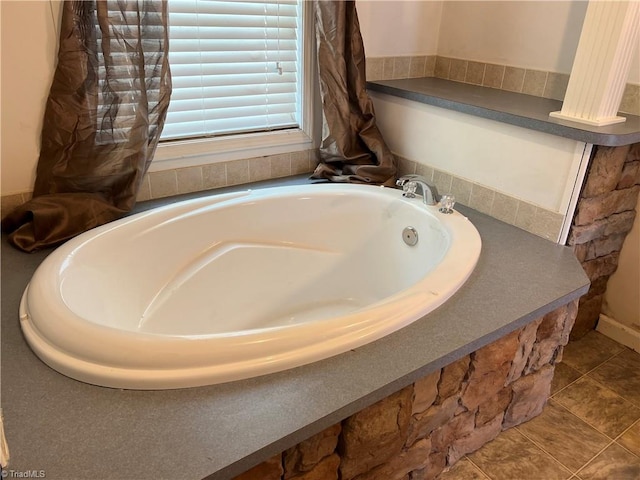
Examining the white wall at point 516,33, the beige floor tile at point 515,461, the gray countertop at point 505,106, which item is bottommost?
the beige floor tile at point 515,461

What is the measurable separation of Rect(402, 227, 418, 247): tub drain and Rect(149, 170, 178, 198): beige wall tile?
89 cm

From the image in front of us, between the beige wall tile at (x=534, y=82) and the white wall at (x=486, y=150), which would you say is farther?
the beige wall tile at (x=534, y=82)

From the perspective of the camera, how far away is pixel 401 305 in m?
1.21

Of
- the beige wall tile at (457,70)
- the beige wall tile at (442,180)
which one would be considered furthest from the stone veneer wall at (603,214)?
the beige wall tile at (457,70)

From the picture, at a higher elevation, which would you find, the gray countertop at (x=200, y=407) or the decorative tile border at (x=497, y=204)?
the decorative tile border at (x=497, y=204)

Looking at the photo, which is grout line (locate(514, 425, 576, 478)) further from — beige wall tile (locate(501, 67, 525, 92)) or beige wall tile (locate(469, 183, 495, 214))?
beige wall tile (locate(501, 67, 525, 92))

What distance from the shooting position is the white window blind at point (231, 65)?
1.76 metres

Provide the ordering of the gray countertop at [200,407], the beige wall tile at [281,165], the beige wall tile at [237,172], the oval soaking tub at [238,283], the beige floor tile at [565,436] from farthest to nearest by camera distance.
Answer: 1. the beige wall tile at [281,165]
2. the beige wall tile at [237,172]
3. the beige floor tile at [565,436]
4. the oval soaking tub at [238,283]
5. the gray countertop at [200,407]

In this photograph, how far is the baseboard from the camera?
204 centimetres

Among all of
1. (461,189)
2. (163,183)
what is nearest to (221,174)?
(163,183)

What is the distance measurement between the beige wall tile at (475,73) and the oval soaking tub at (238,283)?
0.77m

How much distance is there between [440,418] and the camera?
134cm

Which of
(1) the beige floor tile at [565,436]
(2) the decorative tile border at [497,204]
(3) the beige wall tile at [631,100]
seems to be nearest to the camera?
(1) the beige floor tile at [565,436]

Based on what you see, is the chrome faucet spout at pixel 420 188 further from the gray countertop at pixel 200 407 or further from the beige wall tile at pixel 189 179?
the beige wall tile at pixel 189 179
